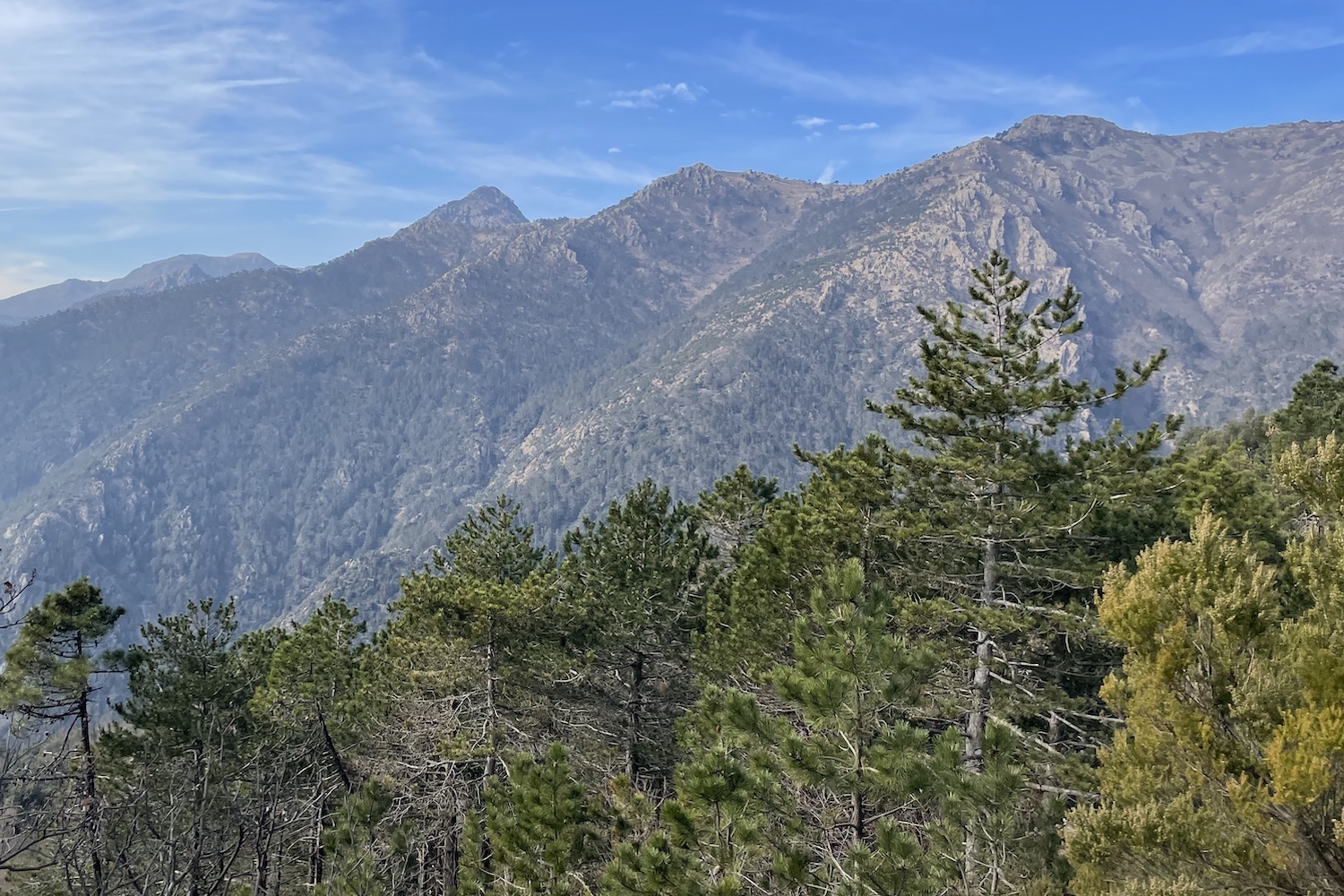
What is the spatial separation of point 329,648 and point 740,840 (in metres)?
15.3

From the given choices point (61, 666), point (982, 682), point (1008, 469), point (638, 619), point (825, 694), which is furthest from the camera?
point (638, 619)

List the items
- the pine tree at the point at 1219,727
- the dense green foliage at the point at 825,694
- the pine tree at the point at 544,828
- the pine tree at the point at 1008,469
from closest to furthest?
the pine tree at the point at 1219,727 < the dense green foliage at the point at 825,694 < the pine tree at the point at 544,828 < the pine tree at the point at 1008,469

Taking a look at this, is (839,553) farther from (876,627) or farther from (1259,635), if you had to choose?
(1259,635)

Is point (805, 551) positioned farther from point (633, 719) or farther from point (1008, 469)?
point (633, 719)

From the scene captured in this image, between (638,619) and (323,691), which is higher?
(638,619)

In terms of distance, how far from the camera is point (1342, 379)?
33.0 m

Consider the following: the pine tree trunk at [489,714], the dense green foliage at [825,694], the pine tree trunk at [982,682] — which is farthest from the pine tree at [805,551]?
the pine tree trunk at [489,714]

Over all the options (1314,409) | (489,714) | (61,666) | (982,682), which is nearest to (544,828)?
(982,682)

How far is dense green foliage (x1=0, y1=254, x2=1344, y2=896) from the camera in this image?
6.46 m

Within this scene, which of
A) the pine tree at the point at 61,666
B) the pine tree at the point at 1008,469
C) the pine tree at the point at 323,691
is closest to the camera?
the pine tree at the point at 1008,469

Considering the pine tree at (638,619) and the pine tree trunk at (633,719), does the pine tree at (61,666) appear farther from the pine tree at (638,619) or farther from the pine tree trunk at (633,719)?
the pine tree trunk at (633,719)

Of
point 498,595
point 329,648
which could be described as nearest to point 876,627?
point 498,595

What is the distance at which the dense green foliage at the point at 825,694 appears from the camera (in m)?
6.46

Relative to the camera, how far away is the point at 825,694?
8.52m
